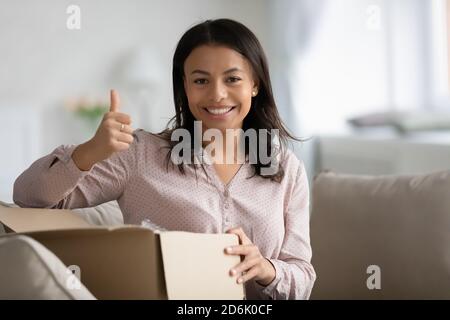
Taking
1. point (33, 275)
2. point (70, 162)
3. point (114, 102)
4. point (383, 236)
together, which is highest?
point (114, 102)

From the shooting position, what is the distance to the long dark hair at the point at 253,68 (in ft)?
4.65

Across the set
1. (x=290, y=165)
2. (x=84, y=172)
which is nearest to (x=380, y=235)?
(x=290, y=165)

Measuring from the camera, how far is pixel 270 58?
15.8ft

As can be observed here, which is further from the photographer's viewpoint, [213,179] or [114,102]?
[213,179]

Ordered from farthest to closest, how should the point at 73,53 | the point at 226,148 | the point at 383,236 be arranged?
1. the point at 73,53
2. the point at 383,236
3. the point at 226,148

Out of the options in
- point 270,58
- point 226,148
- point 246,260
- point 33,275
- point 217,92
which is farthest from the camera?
point 270,58

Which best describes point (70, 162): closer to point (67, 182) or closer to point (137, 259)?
point (67, 182)

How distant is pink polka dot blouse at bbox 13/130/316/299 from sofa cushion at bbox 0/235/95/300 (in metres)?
0.38

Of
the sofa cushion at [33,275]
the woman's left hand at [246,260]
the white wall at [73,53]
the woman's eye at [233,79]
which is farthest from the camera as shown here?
the white wall at [73,53]

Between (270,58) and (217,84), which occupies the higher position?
(270,58)

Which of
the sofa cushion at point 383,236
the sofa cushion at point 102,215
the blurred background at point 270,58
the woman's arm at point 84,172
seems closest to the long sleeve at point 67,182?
the woman's arm at point 84,172

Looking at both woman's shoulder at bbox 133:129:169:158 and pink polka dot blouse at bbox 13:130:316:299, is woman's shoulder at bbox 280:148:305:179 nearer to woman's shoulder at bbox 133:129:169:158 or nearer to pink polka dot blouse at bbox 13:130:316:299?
pink polka dot blouse at bbox 13:130:316:299

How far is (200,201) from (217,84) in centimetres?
23

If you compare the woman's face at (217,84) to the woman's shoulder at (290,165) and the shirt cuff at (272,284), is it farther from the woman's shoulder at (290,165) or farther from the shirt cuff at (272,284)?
the shirt cuff at (272,284)
